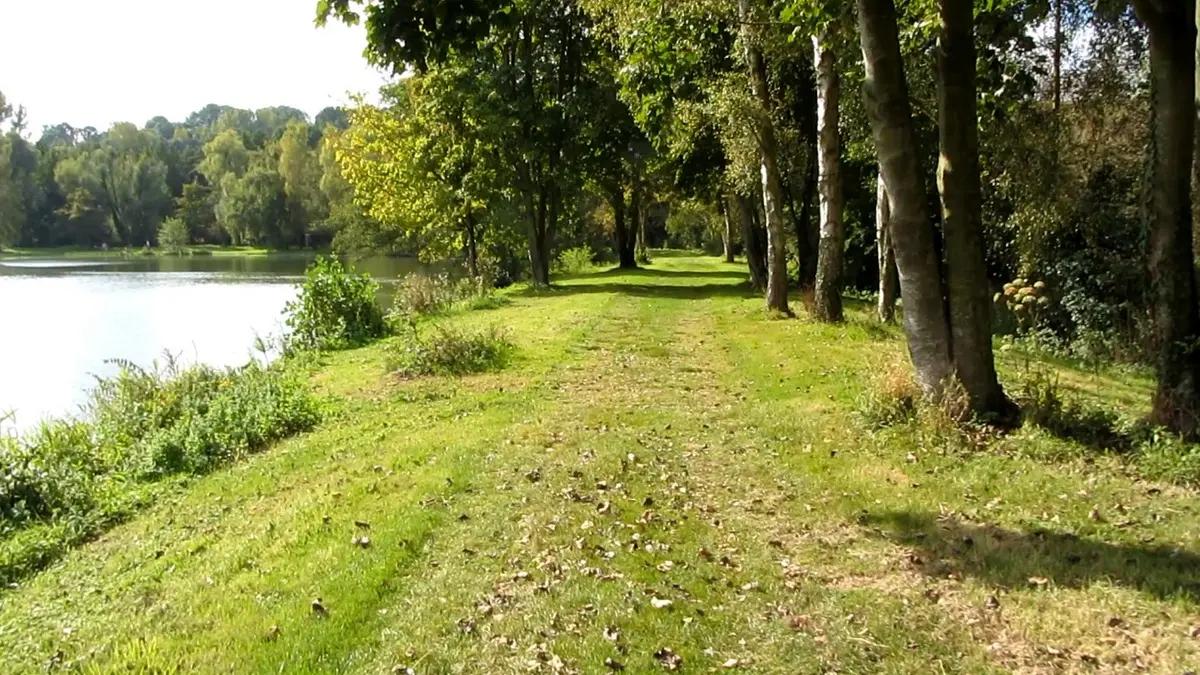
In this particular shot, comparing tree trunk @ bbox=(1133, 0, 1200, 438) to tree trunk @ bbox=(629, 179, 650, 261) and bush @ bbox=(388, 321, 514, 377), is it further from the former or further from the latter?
tree trunk @ bbox=(629, 179, 650, 261)

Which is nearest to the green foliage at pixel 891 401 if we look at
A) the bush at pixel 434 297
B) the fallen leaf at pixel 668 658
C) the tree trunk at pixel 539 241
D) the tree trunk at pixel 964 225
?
the tree trunk at pixel 964 225

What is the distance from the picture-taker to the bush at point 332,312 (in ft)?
70.2

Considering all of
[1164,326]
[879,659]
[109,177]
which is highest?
[109,177]

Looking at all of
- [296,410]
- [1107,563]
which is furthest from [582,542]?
[296,410]

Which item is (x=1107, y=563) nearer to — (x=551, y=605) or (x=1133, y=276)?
(x=551, y=605)

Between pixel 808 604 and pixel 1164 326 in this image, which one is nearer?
pixel 808 604

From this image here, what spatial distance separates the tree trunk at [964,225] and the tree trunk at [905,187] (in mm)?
168

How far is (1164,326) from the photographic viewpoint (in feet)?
28.0

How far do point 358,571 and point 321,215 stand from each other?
86906 millimetres

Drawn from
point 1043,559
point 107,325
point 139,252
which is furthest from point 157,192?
point 1043,559

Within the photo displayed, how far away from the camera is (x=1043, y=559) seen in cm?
574

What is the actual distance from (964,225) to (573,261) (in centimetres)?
4187

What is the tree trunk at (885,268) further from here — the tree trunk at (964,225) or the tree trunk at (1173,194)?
the tree trunk at (1173,194)

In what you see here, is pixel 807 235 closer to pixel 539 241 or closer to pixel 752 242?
pixel 752 242
